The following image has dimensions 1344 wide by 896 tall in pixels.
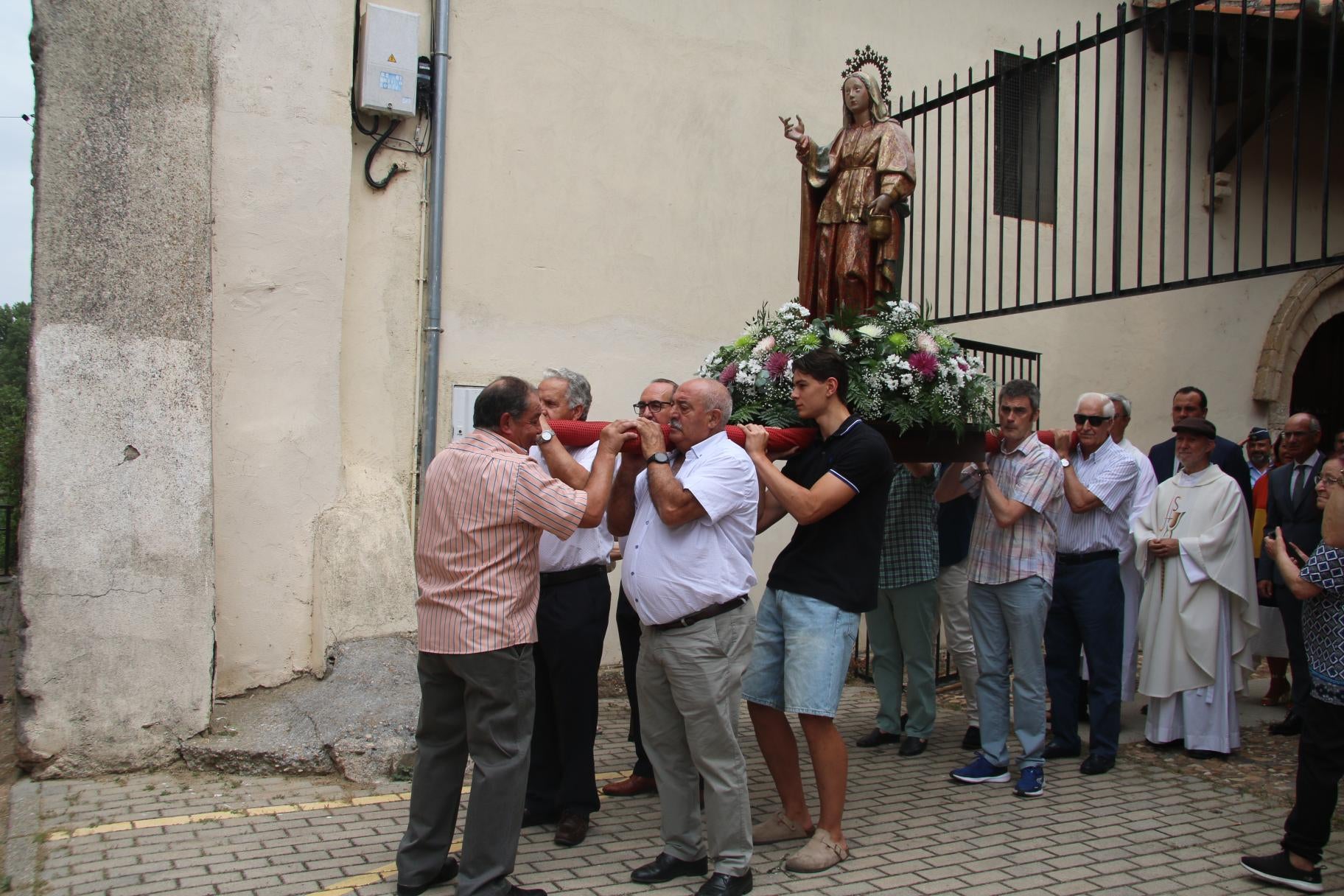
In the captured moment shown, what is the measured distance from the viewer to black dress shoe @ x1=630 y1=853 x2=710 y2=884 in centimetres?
425

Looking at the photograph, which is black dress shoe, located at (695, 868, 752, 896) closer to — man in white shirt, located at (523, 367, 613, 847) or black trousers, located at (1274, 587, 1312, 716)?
man in white shirt, located at (523, 367, 613, 847)

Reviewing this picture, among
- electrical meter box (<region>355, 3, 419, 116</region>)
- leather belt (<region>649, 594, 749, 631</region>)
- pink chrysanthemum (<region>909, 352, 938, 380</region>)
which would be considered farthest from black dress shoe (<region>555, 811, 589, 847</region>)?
electrical meter box (<region>355, 3, 419, 116</region>)

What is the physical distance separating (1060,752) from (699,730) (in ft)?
9.42

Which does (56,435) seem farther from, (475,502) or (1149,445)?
(1149,445)

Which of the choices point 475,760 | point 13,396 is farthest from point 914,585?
point 13,396

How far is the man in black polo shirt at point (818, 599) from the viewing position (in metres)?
4.44

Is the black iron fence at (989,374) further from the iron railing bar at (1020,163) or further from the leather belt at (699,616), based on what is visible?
the leather belt at (699,616)

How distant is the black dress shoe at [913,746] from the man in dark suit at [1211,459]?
7.53ft

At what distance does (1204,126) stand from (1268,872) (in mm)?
8416

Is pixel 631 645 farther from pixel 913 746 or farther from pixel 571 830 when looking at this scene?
pixel 913 746

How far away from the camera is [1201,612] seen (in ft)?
Answer: 20.7

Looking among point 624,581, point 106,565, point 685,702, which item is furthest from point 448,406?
point 685,702

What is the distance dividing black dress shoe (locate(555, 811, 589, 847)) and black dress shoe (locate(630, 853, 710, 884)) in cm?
42

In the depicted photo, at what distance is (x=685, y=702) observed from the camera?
4.20m
